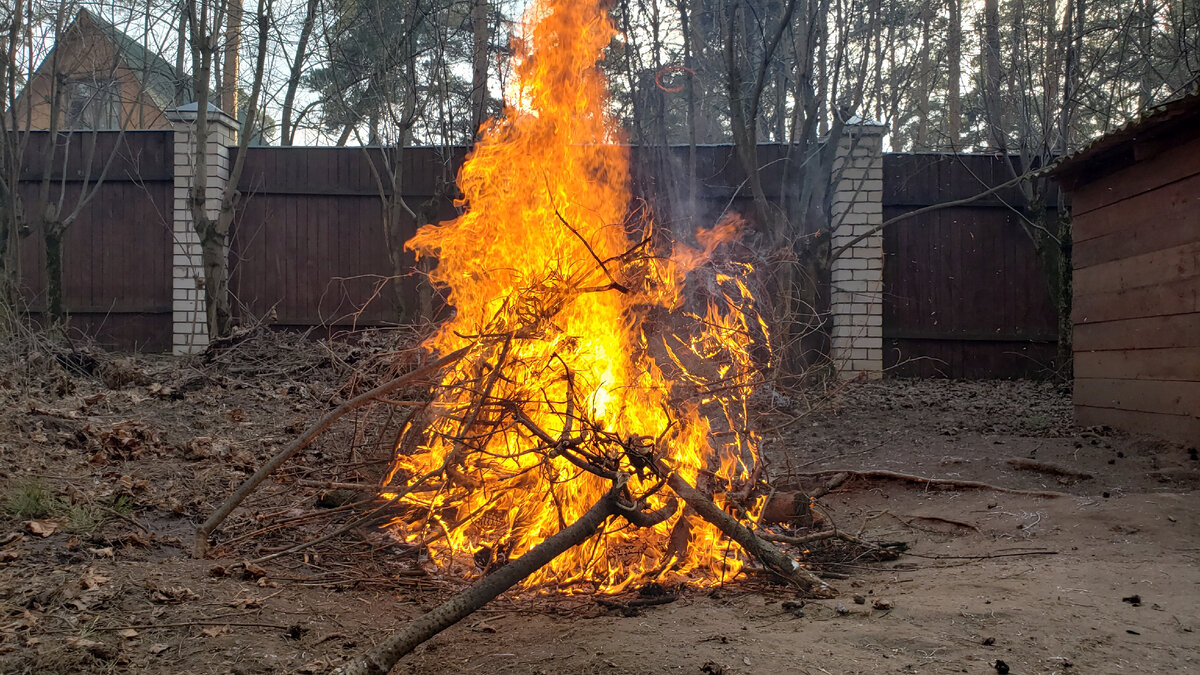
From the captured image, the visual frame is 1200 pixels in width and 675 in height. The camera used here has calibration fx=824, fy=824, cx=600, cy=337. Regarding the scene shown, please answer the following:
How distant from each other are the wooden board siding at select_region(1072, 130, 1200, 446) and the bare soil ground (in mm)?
358

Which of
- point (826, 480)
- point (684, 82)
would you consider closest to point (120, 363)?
point (826, 480)

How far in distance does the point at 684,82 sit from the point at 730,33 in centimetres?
662

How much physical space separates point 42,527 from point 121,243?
9560mm

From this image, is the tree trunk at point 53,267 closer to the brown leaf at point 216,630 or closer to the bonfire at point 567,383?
the bonfire at point 567,383

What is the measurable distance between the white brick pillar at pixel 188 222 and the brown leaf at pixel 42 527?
26.8 feet

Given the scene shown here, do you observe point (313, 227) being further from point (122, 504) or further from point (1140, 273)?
point (1140, 273)

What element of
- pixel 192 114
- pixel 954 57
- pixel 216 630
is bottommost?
pixel 216 630

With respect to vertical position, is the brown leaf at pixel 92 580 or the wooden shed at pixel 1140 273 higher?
the wooden shed at pixel 1140 273

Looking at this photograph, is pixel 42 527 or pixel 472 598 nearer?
pixel 472 598

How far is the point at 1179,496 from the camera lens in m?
5.44

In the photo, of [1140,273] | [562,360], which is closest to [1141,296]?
[1140,273]

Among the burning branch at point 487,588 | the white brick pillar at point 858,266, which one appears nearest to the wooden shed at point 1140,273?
the white brick pillar at point 858,266

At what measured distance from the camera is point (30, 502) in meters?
4.35

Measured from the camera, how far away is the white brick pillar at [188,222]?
11930mm
